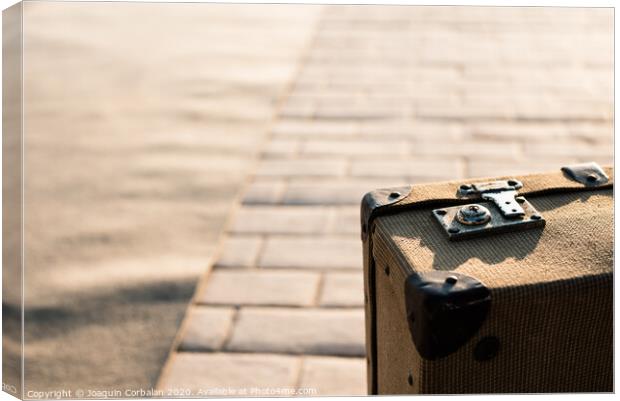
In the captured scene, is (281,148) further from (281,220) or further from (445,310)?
(445,310)

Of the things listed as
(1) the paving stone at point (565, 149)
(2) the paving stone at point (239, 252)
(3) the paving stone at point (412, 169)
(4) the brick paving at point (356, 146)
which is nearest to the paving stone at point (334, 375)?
(4) the brick paving at point (356, 146)

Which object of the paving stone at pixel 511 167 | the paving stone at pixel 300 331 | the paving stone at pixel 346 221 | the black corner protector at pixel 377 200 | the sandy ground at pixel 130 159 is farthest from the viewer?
the paving stone at pixel 511 167

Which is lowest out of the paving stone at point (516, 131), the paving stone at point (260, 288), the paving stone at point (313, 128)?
the paving stone at point (260, 288)

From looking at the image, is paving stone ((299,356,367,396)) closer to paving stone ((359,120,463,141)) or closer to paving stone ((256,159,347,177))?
paving stone ((256,159,347,177))

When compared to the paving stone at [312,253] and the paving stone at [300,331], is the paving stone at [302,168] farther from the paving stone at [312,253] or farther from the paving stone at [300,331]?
the paving stone at [300,331]

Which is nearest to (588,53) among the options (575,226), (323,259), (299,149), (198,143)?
(299,149)

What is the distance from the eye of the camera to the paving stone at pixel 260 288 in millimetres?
2230

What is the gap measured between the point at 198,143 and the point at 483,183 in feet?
7.63

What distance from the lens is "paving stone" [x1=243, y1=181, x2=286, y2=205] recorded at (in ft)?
9.39

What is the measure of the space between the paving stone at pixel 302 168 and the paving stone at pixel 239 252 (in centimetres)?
56

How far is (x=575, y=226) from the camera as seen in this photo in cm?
121

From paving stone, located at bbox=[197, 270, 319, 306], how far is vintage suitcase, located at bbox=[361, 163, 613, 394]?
901 mm

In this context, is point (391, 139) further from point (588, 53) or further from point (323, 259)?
point (588, 53)

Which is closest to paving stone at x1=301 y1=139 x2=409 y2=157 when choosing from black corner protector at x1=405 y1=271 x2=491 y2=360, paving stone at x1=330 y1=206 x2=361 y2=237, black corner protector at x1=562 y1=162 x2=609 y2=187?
paving stone at x1=330 y1=206 x2=361 y2=237
